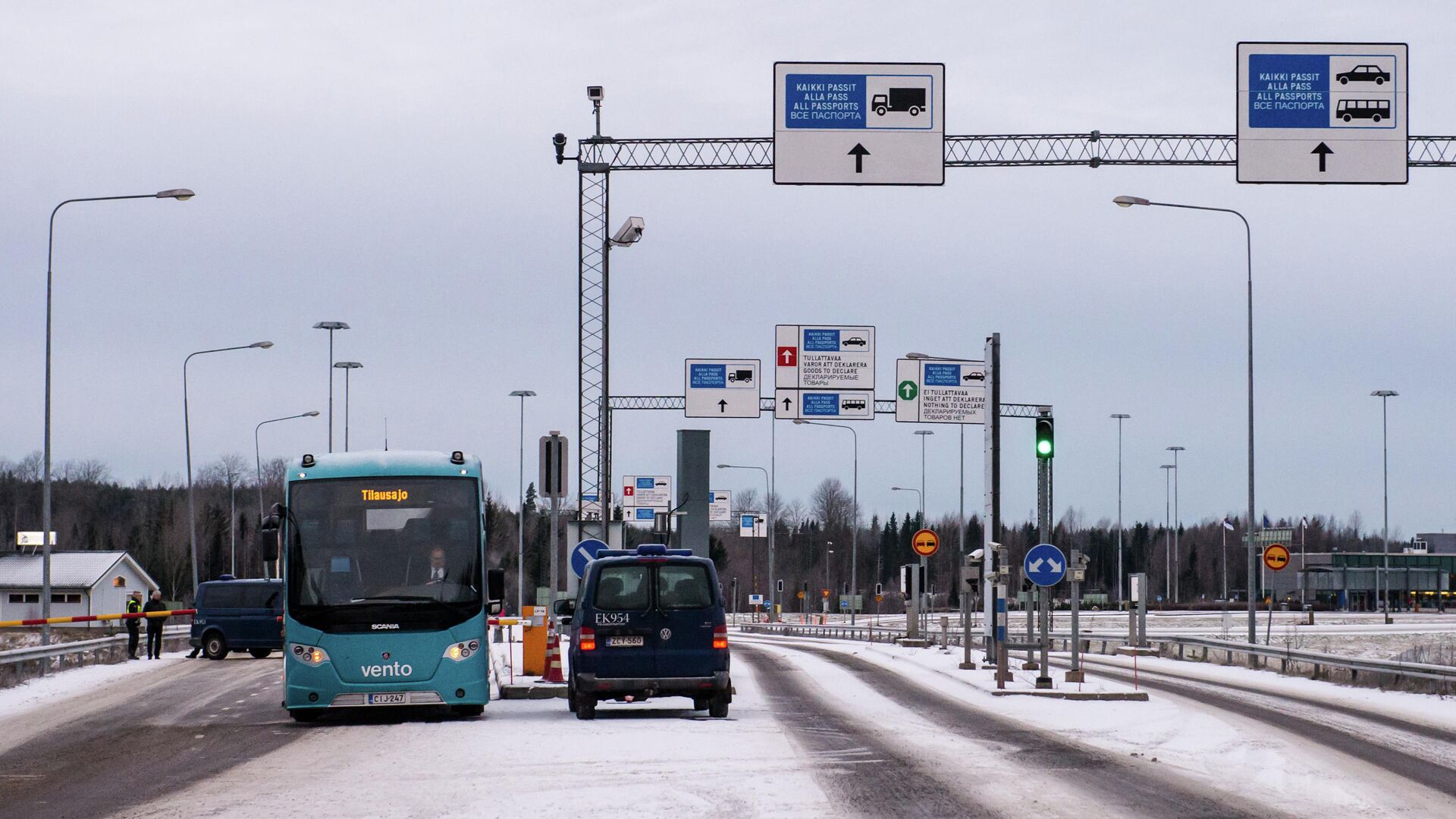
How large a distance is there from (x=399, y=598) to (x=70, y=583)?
91.1m

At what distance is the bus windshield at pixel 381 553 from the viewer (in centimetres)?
1941

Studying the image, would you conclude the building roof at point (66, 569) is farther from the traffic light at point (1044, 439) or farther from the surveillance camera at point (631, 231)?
the traffic light at point (1044, 439)

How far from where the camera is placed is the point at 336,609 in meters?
19.3

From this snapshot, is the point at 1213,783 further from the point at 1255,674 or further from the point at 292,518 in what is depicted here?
the point at 1255,674

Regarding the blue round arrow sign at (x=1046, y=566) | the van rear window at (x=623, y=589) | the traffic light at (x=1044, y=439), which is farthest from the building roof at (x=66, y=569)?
the van rear window at (x=623, y=589)

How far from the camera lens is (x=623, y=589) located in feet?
65.3

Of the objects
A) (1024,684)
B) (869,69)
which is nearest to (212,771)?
(869,69)

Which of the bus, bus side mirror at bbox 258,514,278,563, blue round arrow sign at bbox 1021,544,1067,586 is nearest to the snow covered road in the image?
the bus

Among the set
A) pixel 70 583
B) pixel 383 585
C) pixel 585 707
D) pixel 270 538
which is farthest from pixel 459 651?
pixel 70 583

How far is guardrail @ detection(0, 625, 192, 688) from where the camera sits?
28.8 metres

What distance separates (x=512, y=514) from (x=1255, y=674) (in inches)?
6620

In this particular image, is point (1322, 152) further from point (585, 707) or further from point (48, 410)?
point (48, 410)

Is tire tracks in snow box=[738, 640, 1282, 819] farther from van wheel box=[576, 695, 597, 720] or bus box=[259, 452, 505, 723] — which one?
bus box=[259, 452, 505, 723]

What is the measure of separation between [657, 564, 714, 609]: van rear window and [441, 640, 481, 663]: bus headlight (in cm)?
228
